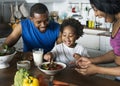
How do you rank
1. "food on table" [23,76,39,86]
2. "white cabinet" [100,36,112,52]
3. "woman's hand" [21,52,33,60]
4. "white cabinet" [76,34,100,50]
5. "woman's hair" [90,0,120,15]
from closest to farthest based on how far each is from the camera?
"food on table" [23,76,39,86], "woman's hair" [90,0,120,15], "woman's hand" [21,52,33,60], "white cabinet" [100,36,112,52], "white cabinet" [76,34,100,50]

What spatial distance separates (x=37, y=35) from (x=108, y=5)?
106 centimetres

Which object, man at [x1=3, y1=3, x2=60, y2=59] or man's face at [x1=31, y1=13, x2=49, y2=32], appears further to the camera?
man at [x1=3, y1=3, x2=60, y2=59]

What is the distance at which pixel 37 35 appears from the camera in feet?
7.20

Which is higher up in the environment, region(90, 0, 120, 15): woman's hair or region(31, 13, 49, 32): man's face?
region(90, 0, 120, 15): woman's hair

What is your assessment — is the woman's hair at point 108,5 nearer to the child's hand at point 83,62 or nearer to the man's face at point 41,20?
the child's hand at point 83,62

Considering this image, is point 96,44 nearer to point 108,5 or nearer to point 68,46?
point 68,46

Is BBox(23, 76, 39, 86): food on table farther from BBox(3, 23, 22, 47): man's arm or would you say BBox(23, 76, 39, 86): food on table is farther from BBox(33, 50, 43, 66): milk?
BBox(3, 23, 22, 47): man's arm

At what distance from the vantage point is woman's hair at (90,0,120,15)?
1.28 m

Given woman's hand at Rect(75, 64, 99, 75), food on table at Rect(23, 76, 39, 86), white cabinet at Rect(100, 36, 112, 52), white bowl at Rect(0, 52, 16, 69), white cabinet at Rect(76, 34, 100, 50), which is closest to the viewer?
food on table at Rect(23, 76, 39, 86)

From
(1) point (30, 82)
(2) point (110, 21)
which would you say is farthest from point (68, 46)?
(1) point (30, 82)

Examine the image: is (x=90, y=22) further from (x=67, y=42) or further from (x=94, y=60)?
(x=94, y=60)

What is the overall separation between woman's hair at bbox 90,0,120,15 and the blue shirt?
0.95 meters

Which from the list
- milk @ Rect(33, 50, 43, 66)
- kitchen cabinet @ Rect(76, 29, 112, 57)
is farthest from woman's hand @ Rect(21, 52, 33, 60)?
kitchen cabinet @ Rect(76, 29, 112, 57)

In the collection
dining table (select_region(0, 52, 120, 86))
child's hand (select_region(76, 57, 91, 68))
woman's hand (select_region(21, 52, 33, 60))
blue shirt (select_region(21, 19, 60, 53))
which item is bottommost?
dining table (select_region(0, 52, 120, 86))
